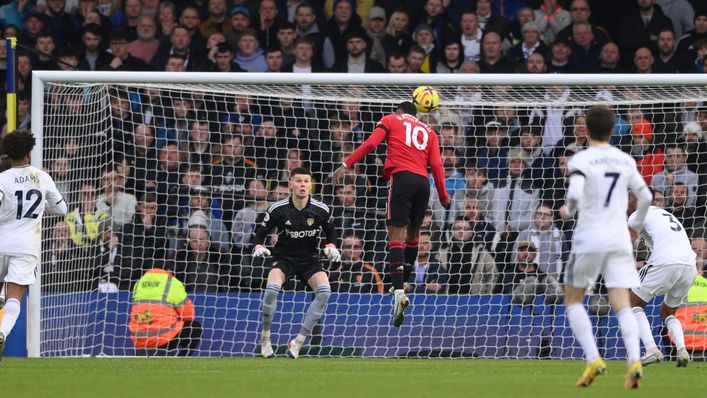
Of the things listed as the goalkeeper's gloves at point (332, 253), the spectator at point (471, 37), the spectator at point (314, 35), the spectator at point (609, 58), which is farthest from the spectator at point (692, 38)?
the goalkeeper's gloves at point (332, 253)

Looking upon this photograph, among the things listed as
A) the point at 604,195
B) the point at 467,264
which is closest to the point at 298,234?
the point at 467,264

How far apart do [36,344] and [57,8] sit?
6.83 m

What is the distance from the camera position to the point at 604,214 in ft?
28.8

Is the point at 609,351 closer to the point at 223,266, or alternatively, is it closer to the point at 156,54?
the point at 223,266

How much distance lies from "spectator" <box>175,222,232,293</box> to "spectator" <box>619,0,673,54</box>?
265 inches

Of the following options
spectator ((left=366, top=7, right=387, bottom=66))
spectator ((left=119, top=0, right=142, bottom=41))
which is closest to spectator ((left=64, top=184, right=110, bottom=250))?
spectator ((left=119, top=0, right=142, bottom=41))

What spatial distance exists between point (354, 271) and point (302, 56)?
131 inches

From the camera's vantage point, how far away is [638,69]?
1698 centimetres

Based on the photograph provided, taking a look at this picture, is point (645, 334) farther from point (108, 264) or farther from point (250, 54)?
point (250, 54)

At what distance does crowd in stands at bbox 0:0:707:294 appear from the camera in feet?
50.3

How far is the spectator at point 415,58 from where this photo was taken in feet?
56.2

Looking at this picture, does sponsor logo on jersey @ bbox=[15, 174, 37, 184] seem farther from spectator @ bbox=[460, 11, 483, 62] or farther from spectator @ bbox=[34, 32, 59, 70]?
spectator @ bbox=[460, 11, 483, 62]

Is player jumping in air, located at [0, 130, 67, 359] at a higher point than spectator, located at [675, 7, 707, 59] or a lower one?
lower

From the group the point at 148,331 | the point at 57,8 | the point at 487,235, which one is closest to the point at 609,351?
the point at 487,235
